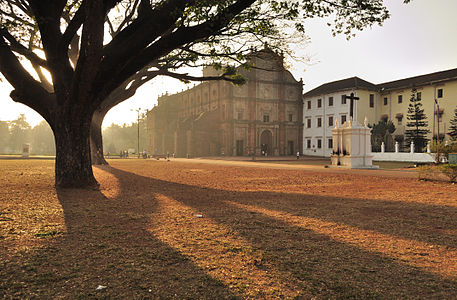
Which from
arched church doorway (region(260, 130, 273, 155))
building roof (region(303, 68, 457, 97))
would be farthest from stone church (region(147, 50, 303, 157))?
building roof (region(303, 68, 457, 97))

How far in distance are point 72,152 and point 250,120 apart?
148 ft

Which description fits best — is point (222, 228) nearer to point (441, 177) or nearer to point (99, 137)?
point (441, 177)

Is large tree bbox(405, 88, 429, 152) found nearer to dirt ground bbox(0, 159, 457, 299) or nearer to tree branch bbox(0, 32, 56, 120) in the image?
dirt ground bbox(0, 159, 457, 299)

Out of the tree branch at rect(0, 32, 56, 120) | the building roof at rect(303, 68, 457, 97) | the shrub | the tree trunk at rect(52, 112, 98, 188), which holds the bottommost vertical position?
the shrub

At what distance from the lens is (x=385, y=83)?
158ft

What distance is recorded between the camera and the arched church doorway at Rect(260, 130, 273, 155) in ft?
179

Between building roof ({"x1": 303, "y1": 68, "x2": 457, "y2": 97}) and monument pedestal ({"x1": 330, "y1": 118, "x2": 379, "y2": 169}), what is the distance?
81.7 feet

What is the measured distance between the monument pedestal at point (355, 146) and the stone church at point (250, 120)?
30.4 m

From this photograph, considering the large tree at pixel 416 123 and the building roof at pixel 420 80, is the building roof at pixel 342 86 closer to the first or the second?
the building roof at pixel 420 80

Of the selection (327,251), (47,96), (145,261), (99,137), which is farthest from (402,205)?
(99,137)

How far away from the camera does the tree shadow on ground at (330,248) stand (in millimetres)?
2834

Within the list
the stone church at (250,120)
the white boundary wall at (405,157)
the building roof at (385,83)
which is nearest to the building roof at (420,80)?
the building roof at (385,83)

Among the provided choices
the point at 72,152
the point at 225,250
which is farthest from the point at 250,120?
the point at 225,250

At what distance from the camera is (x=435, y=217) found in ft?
19.2
